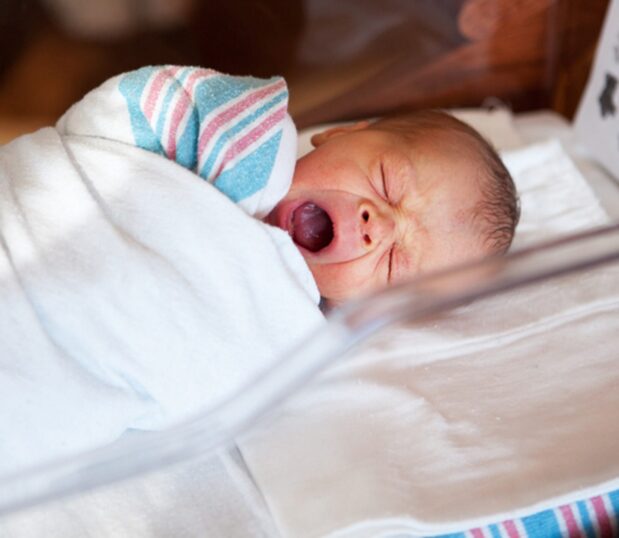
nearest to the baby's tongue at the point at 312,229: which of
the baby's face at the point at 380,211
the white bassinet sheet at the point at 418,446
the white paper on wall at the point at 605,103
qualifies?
the baby's face at the point at 380,211

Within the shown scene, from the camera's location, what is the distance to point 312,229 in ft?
3.23

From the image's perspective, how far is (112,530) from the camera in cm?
81

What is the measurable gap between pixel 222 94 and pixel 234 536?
14.8 inches

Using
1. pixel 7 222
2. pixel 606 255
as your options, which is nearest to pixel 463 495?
pixel 606 255

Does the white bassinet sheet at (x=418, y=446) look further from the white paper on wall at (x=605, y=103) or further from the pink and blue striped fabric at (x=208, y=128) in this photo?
the white paper on wall at (x=605, y=103)

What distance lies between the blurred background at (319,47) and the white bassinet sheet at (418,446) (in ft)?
1.46

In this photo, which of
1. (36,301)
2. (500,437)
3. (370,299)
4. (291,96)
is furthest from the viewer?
(291,96)

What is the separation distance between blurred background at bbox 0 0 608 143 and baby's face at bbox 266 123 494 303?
36cm

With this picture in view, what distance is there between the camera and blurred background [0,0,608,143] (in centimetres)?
126

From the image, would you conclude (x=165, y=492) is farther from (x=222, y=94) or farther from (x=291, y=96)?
(x=291, y=96)

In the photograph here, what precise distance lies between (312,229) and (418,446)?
23 cm

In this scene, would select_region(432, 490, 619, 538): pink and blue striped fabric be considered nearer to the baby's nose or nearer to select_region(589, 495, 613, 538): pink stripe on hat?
select_region(589, 495, 613, 538): pink stripe on hat

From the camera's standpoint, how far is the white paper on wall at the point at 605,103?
1.32 metres

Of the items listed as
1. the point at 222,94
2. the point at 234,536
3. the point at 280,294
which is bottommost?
the point at 234,536
